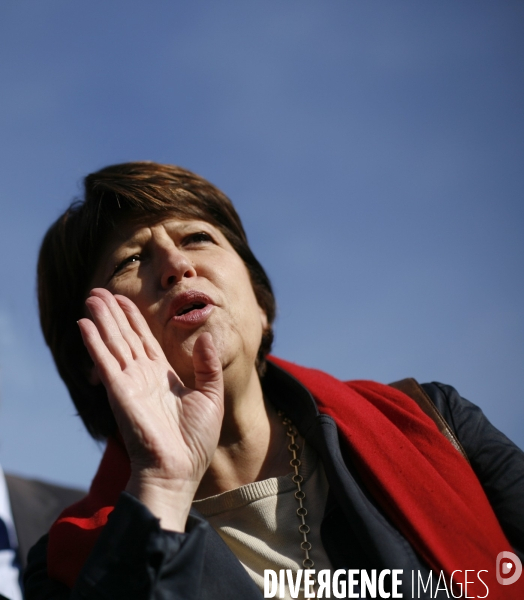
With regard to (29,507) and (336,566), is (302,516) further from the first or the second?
(29,507)

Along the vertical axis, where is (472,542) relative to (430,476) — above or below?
below

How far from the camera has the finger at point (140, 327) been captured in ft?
7.83

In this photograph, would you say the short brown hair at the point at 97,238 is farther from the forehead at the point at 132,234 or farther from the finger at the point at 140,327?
the finger at the point at 140,327

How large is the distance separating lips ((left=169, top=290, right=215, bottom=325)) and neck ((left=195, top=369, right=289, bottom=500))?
15.4 inches

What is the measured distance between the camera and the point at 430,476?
7.92 ft

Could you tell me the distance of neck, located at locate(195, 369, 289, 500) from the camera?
2613mm

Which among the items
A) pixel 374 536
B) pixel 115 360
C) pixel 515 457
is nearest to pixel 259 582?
pixel 374 536

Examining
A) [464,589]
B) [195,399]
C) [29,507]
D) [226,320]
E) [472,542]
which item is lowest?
[29,507]

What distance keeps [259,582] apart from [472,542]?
2.65 feet

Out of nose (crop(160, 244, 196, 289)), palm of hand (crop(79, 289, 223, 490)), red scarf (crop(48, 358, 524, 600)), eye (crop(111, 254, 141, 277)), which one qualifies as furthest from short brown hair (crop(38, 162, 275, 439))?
palm of hand (crop(79, 289, 223, 490))

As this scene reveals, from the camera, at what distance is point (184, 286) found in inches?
102

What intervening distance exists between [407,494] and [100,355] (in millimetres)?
1296

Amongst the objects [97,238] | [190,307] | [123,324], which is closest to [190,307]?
[190,307]

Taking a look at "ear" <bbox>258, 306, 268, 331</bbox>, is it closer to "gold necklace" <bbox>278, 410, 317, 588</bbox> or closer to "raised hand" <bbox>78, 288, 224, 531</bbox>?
"gold necklace" <bbox>278, 410, 317, 588</bbox>
